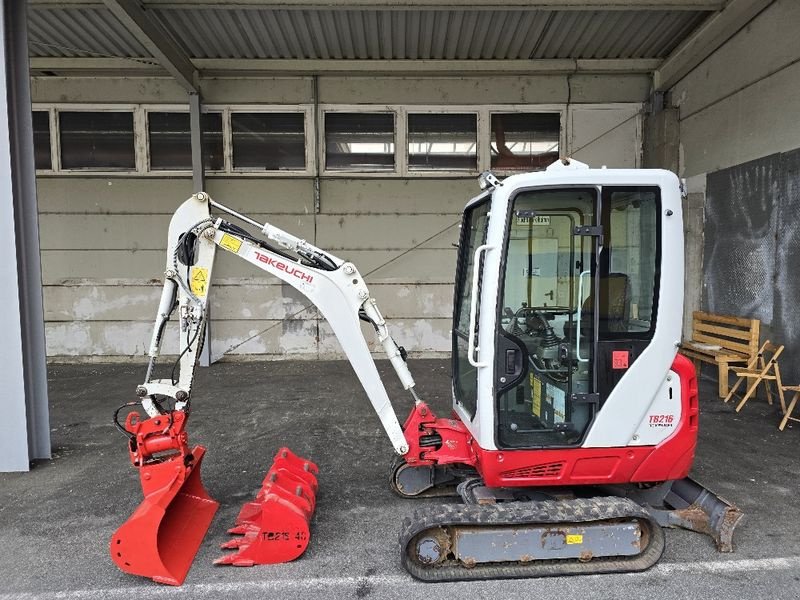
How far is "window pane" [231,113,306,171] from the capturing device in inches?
347

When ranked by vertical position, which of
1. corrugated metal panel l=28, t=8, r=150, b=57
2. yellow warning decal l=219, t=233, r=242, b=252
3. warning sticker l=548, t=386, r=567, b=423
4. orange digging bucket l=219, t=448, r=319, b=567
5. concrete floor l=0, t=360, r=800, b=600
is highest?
corrugated metal panel l=28, t=8, r=150, b=57

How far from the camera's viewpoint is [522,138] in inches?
352

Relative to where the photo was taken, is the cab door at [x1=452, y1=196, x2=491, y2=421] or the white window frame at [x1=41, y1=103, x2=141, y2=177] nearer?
the cab door at [x1=452, y1=196, x2=491, y2=421]

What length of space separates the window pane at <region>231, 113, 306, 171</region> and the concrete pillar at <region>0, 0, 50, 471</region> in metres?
4.31

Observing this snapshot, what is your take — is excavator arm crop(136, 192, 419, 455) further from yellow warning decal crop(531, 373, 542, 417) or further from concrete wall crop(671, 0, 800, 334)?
concrete wall crop(671, 0, 800, 334)

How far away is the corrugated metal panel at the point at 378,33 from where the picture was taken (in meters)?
7.06

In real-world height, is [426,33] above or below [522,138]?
above

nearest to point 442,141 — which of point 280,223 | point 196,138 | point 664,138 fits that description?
point 280,223

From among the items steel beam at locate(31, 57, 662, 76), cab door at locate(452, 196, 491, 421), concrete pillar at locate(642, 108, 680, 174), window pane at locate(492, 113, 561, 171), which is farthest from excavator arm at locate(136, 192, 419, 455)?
concrete pillar at locate(642, 108, 680, 174)

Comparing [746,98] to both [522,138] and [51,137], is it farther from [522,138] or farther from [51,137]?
[51,137]

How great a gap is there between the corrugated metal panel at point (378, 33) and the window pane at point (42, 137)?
103 cm

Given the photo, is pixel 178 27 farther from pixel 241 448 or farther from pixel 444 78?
pixel 241 448

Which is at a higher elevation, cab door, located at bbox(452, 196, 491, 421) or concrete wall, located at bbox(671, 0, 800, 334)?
concrete wall, located at bbox(671, 0, 800, 334)

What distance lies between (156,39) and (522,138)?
20.2 ft
